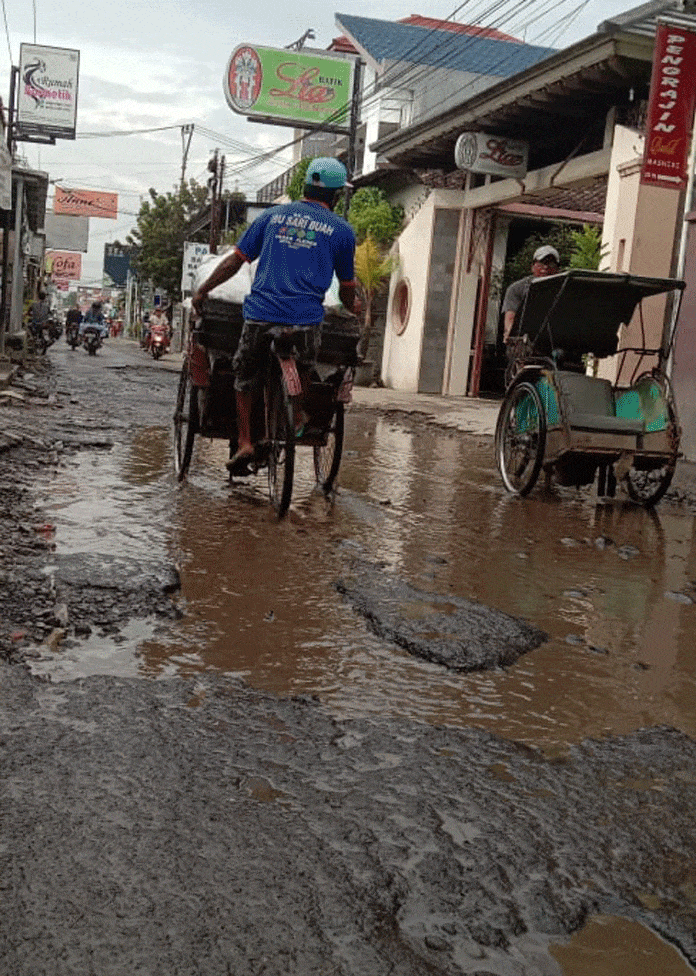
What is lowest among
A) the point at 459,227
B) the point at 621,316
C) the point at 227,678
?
the point at 227,678

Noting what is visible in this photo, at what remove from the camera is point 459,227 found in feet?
68.9

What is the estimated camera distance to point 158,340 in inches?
1309

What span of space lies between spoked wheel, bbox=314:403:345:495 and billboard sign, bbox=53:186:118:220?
71490mm

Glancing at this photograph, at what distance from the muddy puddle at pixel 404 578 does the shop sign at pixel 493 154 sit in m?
10.2

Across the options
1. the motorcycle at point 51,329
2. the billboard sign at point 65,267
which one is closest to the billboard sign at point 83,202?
the billboard sign at point 65,267

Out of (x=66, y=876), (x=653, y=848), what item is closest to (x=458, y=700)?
(x=653, y=848)

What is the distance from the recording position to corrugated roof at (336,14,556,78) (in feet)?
125

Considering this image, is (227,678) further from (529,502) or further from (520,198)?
(520,198)

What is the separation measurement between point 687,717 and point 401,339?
784 inches

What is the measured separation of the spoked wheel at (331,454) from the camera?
22.6ft

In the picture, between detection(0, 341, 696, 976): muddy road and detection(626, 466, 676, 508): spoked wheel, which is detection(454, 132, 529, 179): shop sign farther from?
detection(0, 341, 696, 976): muddy road

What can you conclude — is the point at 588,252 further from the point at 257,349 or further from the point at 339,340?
the point at 257,349

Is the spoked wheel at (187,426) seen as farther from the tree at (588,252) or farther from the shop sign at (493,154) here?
the shop sign at (493,154)

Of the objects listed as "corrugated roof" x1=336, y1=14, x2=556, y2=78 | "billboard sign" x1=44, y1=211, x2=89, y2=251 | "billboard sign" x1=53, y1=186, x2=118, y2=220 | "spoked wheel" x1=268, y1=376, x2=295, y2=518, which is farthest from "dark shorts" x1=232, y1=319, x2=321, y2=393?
"billboard sign" x1=53, y1=186, x2=118, y2=220
